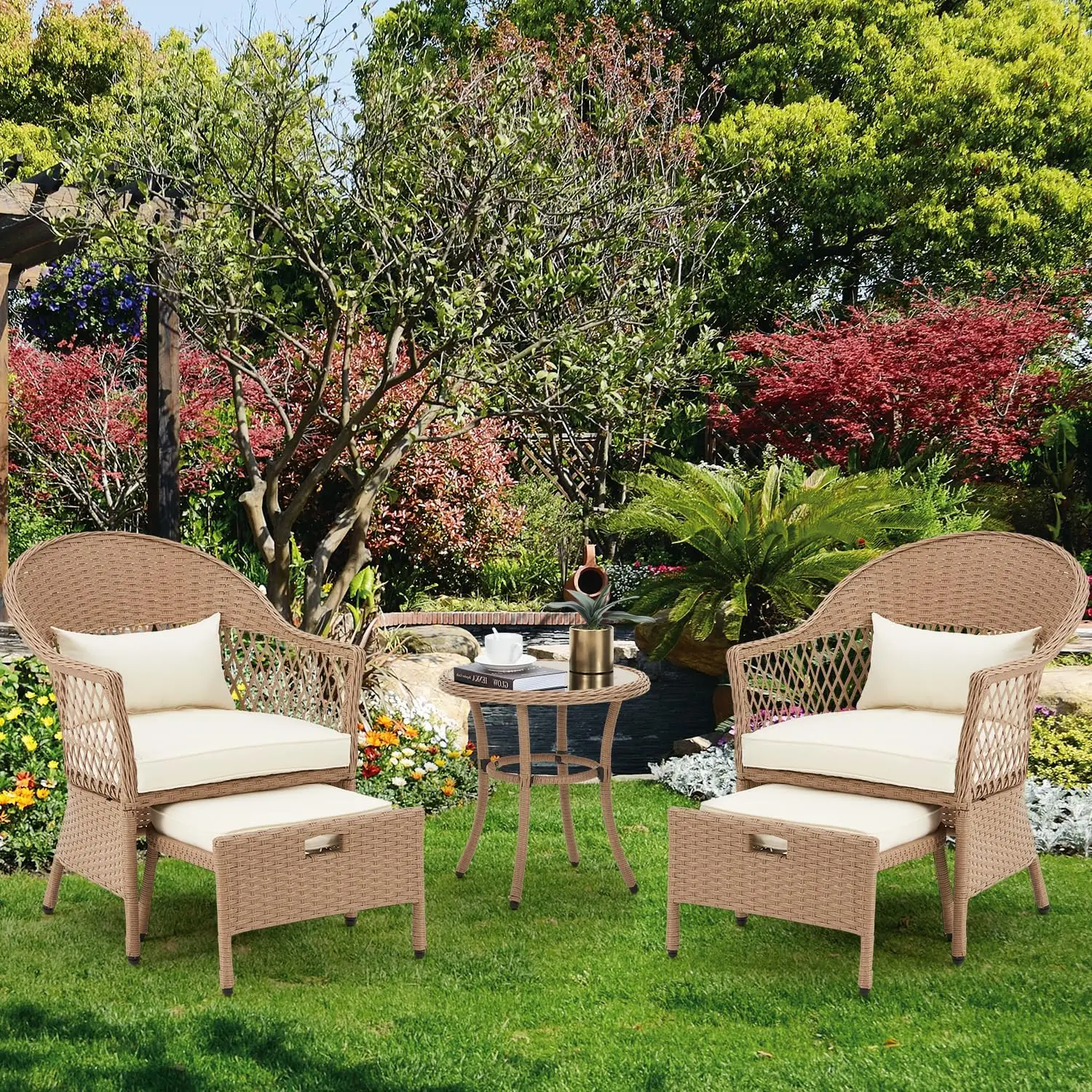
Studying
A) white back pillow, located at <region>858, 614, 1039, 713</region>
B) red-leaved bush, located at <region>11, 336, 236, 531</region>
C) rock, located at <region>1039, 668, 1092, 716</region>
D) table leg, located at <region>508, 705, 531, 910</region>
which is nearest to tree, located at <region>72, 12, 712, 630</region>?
table leg, located at <region>508, 705, 531, 910</region>

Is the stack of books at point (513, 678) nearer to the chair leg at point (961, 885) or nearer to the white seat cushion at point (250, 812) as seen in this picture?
the white seat cushion at point (250, 812)

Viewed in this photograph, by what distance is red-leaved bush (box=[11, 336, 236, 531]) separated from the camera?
32.1 ft

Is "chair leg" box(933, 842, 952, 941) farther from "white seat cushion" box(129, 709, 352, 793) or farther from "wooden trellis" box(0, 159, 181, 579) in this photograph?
"wooden trellis" box(0, 159, 181, 579)

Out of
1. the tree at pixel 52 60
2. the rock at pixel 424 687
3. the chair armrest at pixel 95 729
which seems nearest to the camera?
the chair armrest at pixel 95 729

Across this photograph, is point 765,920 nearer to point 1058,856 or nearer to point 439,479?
point 1058,856

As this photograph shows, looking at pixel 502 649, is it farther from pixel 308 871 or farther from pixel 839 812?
pixel 839 812

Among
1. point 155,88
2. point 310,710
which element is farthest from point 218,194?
point 310,710

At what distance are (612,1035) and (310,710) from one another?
1.63m

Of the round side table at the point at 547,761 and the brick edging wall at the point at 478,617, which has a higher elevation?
the round side table at the point at 547,761

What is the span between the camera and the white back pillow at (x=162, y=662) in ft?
12.6

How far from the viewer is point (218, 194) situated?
586 cm

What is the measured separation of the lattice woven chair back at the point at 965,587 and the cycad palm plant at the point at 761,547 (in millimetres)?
1752

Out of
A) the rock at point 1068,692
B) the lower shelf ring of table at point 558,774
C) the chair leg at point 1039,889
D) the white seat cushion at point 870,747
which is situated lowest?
the chair leg at point 1039,889

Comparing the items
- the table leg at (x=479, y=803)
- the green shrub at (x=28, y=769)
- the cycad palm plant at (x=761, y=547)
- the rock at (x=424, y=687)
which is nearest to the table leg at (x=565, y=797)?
the table leg at (x=479, y=803)
